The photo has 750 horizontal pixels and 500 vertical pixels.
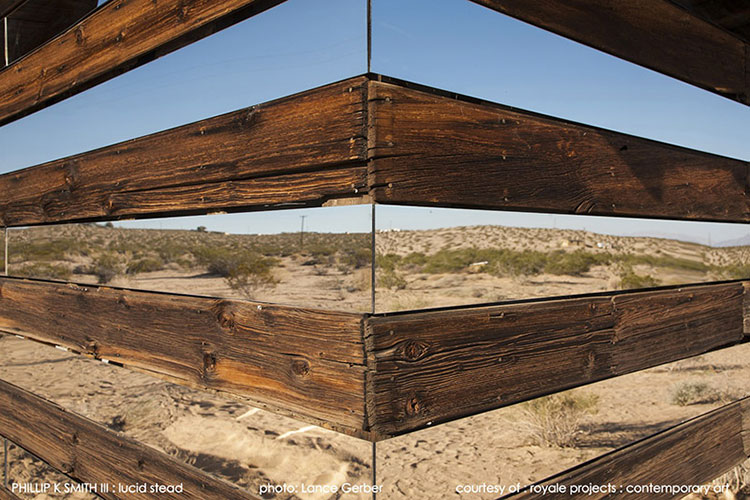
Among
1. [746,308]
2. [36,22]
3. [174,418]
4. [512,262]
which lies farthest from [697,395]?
[36,22]

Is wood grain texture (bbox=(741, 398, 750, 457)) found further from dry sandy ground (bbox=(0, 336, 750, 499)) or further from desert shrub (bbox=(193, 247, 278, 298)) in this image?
desert shrub (bbox=(193, 247, 278, 298))

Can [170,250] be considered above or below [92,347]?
above

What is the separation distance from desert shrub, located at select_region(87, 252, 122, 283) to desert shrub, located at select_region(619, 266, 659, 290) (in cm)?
471

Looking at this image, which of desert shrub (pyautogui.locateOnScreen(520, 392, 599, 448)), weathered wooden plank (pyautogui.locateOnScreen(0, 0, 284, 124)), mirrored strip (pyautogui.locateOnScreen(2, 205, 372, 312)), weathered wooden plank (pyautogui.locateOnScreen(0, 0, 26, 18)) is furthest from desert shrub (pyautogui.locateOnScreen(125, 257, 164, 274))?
desert shrub (pyautogui.locateOnScreen(520, 392, 599, 448))

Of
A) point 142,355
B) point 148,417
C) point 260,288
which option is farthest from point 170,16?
point 148,417

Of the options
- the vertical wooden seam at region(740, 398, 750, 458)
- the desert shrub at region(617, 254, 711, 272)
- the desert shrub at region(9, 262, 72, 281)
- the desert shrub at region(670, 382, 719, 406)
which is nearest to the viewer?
the desert shrub at region(9, 262, 72, 281)

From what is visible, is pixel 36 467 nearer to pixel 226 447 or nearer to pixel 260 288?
pixel 226 447

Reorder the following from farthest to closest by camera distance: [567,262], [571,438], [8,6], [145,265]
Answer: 1. [571,438]
2. [8,6]
3. [567,262]
4. [145,265]

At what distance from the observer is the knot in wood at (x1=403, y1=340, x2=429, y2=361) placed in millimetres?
936

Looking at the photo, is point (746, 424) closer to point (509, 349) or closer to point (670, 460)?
point (670, 460)

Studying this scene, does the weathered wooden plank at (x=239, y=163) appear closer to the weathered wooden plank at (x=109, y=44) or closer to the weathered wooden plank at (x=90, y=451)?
the weathered wooden plank at (x=109, y=44)

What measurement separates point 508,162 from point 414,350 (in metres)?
0.47

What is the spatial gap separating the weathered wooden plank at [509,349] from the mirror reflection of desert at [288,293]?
7 centimetres

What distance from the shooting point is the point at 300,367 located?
Result: 3.30 feet
